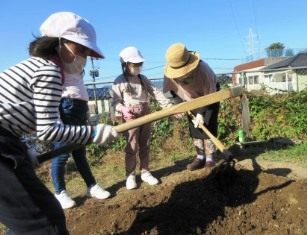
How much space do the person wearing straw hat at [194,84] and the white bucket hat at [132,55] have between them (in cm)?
36

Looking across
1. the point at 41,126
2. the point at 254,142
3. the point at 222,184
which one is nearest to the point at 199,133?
the point at 222,184

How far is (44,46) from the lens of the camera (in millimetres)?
2457

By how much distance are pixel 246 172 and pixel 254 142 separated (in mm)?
2340

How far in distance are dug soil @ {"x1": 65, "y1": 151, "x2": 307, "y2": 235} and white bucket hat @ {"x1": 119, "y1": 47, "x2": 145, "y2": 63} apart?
139cm

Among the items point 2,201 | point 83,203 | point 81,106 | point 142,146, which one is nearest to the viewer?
point 2,201

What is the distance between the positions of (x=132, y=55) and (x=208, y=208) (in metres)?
1.81

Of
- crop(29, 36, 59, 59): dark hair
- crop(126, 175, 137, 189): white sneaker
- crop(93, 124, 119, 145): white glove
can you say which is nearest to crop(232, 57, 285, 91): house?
crop(126, 175, 137, 189): white sneaker

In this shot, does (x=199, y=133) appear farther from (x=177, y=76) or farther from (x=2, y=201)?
(x=2, y=201)

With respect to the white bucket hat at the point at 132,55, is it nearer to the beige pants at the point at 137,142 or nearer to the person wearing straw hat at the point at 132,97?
the person wearing straw hat at the point at 132,97

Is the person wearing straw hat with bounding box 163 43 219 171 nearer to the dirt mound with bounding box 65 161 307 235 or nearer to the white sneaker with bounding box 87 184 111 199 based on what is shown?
the dirt mound with bounding box 65 161 307 235

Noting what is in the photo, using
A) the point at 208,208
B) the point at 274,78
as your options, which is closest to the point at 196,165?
the point at 208,208

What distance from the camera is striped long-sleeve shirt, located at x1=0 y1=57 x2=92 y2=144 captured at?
2.19m

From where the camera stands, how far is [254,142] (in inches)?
265

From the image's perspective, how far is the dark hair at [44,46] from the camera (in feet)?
8.05
